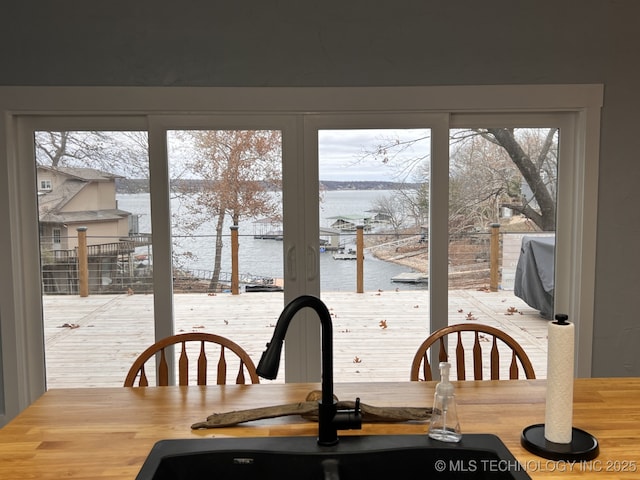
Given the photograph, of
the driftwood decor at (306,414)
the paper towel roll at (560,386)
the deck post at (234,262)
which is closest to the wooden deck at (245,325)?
the deck post at (234,262)

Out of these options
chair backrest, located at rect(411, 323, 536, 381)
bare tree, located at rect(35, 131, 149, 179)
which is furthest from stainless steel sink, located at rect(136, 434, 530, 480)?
bare tree, located at rect(35, 131, 149, 179)

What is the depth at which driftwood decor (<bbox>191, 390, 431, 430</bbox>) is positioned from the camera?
4.74ft

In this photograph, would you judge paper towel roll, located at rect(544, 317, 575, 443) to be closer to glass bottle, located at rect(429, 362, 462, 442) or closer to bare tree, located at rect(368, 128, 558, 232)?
glass bottle, located at rect(429, 362, 462, 442)

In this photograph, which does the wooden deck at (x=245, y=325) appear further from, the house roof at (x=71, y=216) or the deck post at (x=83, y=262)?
the house roof at (x=71, y=216)

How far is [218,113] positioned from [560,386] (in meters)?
2.24

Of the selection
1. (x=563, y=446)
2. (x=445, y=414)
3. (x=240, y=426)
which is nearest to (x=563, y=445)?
(x=563, y=446)

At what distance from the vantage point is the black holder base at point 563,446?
125 cm

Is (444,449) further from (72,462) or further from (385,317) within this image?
(385,317)

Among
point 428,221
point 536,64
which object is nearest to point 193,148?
point 428,221

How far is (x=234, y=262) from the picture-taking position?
314cm

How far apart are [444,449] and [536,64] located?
2365mm

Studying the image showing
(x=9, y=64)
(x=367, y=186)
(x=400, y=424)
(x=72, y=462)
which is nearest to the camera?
(x=72, y=462)

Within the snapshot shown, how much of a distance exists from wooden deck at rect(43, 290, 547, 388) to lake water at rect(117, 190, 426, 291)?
123 mm

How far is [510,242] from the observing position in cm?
322
